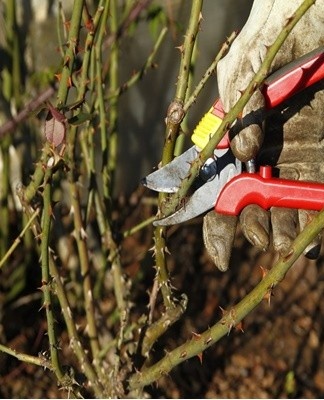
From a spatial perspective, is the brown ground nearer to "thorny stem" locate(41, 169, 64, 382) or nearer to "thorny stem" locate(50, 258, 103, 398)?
"thorny stem" locate(50, 258, 103, 398)

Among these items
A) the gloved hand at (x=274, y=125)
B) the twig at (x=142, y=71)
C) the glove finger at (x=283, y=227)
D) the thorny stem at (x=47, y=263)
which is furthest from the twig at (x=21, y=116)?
the glove finger at (x=283, y=227)

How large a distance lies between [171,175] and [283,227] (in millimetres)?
269

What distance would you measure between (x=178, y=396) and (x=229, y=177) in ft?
5.44

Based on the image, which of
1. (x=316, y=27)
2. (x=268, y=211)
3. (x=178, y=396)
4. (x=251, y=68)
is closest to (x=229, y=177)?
(x=268, y=211)

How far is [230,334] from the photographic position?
3773 mm

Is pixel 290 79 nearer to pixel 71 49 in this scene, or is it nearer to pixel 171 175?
pixel 171 175

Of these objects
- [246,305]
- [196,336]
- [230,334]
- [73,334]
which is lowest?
[230,334]

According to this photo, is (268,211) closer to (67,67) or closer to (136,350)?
(67,67)

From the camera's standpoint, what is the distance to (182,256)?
13.1 ft

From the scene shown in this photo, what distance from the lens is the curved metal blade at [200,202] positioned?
78.8 inches

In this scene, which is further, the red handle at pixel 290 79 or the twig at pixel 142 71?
the twig at pixel 142 71

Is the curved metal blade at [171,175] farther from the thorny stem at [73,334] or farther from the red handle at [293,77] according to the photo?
the thorny stem at [73,334]

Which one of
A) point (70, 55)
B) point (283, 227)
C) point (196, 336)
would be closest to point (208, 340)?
point (196, 336)

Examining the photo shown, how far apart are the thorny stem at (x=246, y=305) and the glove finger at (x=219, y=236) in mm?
94
